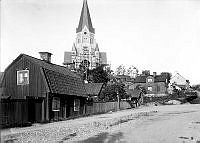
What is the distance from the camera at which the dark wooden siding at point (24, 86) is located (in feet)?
98.7

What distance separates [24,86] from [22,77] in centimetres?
99

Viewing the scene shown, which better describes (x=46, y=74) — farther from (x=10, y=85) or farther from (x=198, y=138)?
(x=198, y=138)

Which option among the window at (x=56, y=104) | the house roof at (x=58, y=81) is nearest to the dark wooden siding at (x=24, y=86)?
the house roof at (x=58, y=81)

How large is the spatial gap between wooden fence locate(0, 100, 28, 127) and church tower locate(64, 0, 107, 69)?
5355 inches

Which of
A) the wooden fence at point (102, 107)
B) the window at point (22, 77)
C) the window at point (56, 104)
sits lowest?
Result: the wooden fence at point (102, 107)

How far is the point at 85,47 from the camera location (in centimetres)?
17162

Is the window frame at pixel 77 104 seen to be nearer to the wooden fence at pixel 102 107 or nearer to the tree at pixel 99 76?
the wooden fence at pixel 102 107

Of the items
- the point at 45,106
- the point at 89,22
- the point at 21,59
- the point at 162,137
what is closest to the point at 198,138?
the point at 162,137

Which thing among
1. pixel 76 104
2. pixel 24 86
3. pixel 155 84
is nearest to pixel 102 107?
pixel 76 104

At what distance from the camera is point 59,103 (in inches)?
1257

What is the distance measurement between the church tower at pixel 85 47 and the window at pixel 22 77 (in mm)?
129687

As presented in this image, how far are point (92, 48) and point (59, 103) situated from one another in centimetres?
14224

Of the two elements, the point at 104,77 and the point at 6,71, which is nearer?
the point at 6,71

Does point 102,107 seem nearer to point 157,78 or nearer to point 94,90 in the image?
point 94,90
